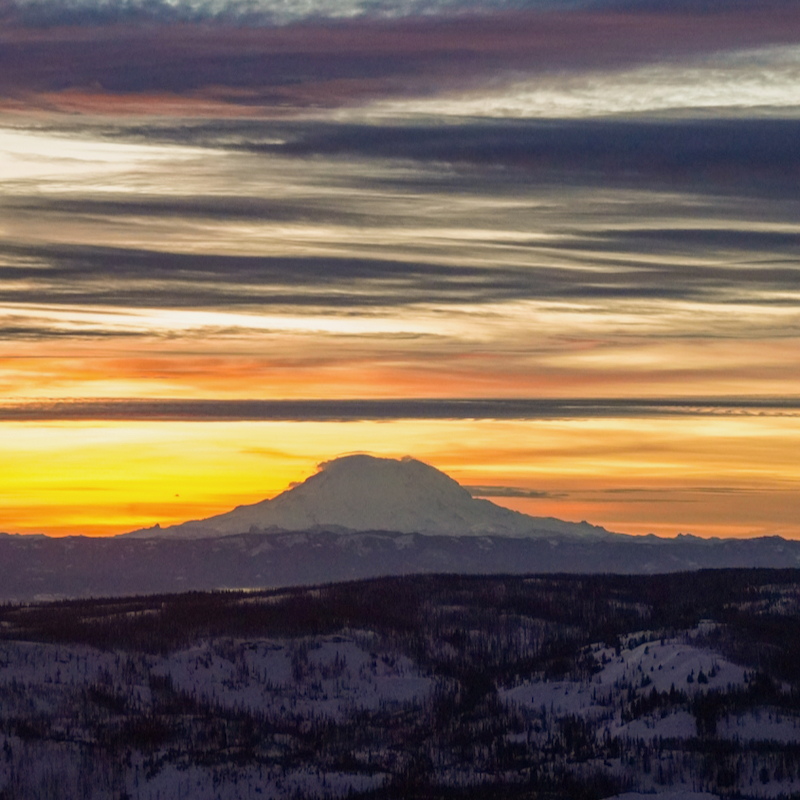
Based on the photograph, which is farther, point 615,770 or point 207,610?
point 207,610

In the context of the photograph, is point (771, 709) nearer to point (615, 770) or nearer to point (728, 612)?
point (615, 770)

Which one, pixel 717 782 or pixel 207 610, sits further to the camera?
pixel 207 610

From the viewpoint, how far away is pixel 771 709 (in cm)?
12294

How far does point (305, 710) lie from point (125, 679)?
17100 mm

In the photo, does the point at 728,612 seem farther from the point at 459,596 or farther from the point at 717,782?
the point at 717,782

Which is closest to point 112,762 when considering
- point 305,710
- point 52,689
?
point 52,689

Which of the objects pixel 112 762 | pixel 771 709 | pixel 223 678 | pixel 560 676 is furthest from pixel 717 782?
pixel 223 678

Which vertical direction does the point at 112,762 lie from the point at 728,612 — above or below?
below

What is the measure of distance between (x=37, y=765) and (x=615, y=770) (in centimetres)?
4347

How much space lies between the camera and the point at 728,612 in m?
156

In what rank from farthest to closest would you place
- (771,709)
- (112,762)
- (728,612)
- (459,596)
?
(459,596), (728,612), (771,709), (112,762)

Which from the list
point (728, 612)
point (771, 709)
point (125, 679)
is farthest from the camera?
point (728, 612)

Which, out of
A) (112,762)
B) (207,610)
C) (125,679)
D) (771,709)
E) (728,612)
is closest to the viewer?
(112,762)

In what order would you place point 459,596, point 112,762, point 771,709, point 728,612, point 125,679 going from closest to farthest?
point 112,762 < point 771,709 < point 125,679 < point 728,612 < point 459,596
